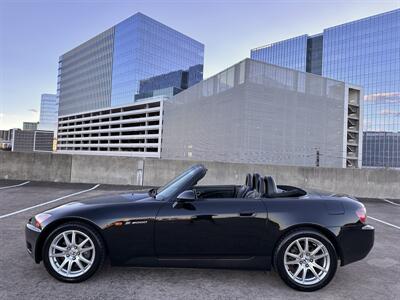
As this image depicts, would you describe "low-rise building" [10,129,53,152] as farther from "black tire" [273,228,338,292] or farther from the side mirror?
"black tire" [273,228,338,292]

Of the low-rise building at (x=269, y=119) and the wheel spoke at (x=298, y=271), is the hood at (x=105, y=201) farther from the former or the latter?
the low-rise building at (x=269, y=119)

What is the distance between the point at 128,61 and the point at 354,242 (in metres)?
106

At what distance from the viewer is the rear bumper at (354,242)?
3494 mm

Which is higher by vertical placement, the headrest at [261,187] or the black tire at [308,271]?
the headrest at [261,187]

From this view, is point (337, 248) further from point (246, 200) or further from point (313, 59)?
point (313, 59)

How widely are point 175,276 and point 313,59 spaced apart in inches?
4523

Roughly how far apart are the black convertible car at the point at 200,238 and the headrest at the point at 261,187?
0.19 m

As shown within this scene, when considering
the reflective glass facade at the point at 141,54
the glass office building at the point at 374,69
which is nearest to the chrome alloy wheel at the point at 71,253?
the reflective glass facade at the point at 141,54

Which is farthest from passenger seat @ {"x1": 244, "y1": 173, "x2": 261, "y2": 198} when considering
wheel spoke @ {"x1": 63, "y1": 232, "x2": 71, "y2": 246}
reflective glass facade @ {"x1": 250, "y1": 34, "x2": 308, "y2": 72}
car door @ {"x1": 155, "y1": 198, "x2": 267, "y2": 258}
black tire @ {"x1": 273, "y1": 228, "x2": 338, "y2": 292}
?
reflective glass facade @ {"x1": 250, "y1": 34, "x2": 308, "y2": 72}

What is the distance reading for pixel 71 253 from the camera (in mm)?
3428

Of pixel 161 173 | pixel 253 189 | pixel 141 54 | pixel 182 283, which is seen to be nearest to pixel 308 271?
pixel 253 189

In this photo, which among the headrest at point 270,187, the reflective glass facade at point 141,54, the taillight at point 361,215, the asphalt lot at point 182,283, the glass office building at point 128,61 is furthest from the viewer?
the glass office building at point 128,61

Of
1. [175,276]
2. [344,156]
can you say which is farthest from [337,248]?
[344,156]

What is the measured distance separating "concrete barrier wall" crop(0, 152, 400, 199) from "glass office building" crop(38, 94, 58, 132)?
597ft
